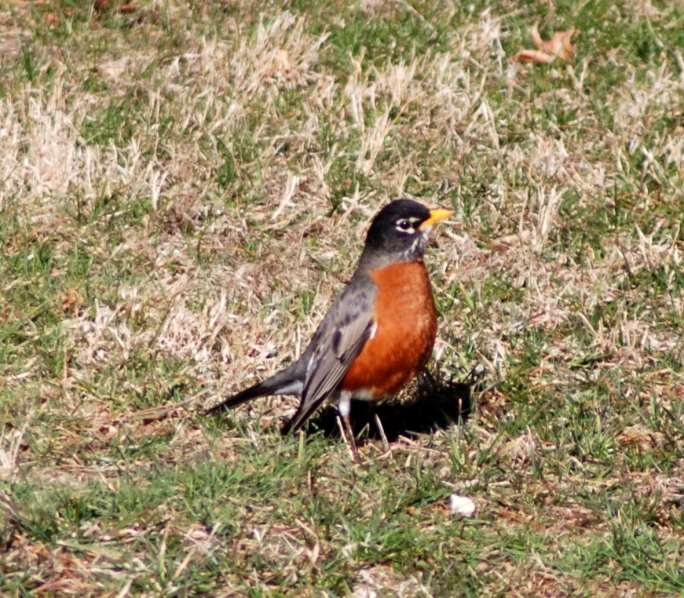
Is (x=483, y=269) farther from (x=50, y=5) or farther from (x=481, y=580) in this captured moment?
(x=50, y=5)

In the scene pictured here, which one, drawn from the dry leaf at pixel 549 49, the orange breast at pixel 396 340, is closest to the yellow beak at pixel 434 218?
the orange breast at pixel 396 340

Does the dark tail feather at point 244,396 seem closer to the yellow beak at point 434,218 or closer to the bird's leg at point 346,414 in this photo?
the bird's leg at point 346,414

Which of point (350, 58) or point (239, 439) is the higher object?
point (350, 58)

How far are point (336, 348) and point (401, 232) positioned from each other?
0.61 meters

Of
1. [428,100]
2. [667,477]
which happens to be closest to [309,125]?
[428,100]

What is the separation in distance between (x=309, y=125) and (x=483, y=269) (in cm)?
152

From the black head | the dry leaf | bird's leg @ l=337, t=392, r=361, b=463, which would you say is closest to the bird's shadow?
bird's leg @ l=337, t=392, r=361, b=463

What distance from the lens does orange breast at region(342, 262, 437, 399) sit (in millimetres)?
5012

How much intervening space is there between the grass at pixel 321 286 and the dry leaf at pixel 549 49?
101mm

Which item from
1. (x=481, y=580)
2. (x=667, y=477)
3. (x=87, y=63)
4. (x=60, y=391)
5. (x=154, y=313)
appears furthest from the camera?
(x=87, y=63)

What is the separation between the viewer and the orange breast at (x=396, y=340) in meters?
5.01

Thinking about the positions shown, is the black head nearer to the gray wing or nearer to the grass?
the gray wing

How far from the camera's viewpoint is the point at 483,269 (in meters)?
6.22

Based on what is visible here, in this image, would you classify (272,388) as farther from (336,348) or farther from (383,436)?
(383,436)
